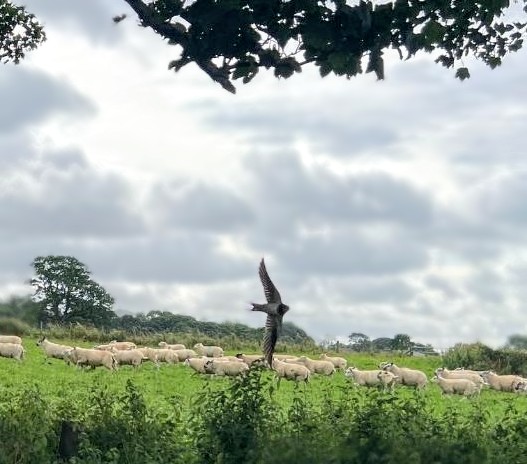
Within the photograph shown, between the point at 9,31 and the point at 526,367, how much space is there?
29390mm

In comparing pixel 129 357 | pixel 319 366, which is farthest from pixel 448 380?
pixel 129 357

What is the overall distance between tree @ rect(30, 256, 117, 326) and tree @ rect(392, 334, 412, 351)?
27.6 meters

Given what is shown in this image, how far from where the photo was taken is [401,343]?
184 ft

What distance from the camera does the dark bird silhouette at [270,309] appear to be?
37.8ft

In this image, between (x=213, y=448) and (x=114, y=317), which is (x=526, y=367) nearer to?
(x=213, y=448)

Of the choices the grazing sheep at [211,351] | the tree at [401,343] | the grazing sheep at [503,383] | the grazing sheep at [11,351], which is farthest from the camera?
the tree at [401,343]

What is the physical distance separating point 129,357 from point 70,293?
47.0m

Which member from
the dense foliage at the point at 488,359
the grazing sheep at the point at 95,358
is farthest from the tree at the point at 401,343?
the grazing sheep at the point at 95,358

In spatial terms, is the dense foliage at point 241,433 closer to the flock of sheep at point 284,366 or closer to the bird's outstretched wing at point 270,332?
the bird's outstretched wing at point 270,332

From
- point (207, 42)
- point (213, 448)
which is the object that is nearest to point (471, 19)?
point (207, 42)

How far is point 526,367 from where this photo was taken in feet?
142

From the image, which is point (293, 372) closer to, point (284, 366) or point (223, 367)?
point (284, 366)

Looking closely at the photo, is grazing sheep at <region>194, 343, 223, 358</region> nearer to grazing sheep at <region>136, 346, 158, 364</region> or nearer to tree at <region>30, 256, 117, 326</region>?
grazing sheep at <region>136, 346, 158, 364</region>

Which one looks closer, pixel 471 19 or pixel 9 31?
pixel 471 19
